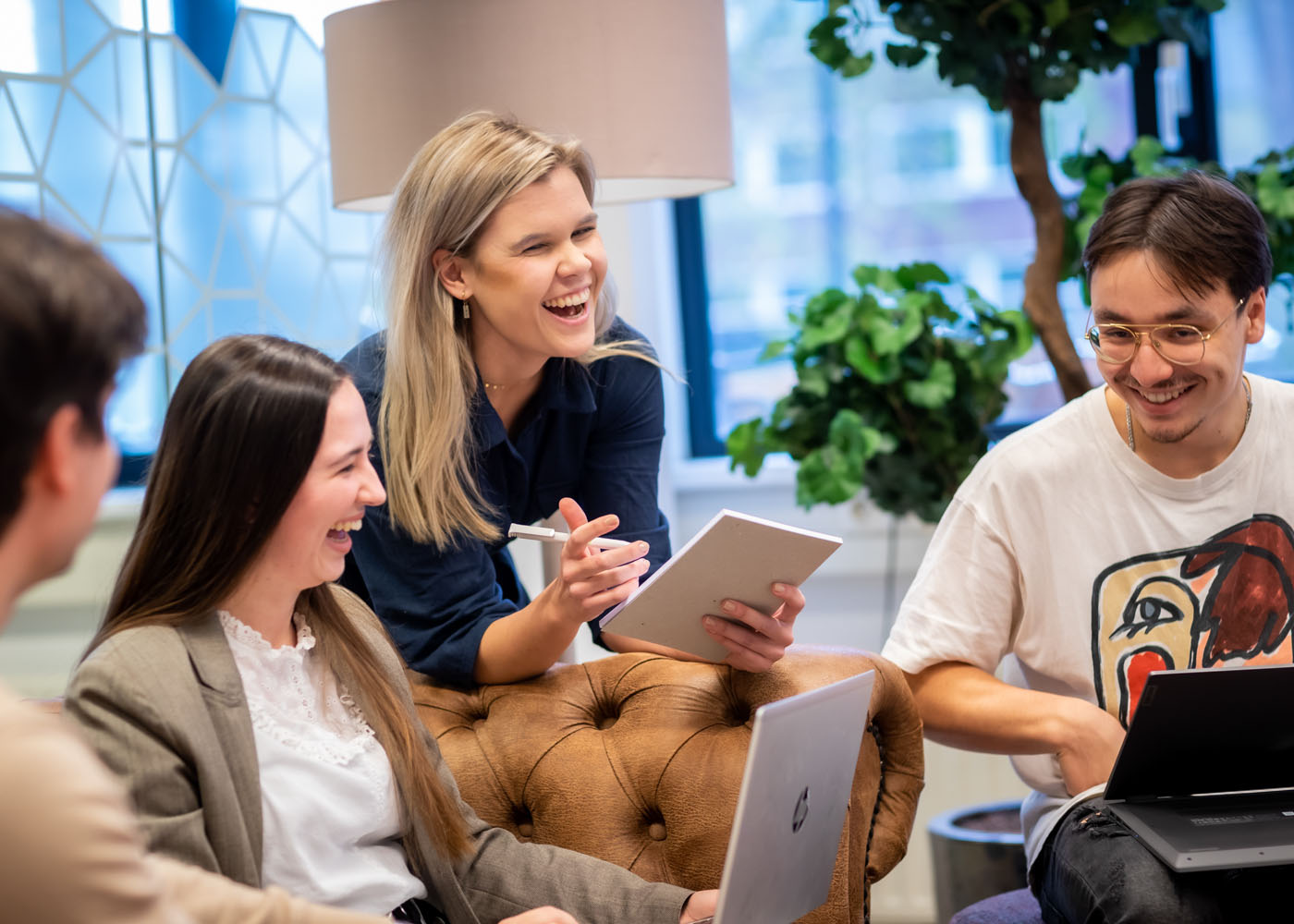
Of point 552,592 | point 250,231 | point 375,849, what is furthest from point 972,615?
point 250,231

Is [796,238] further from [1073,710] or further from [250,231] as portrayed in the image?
[1073,710]

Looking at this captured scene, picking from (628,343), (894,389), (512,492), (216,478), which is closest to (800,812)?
(216,478)

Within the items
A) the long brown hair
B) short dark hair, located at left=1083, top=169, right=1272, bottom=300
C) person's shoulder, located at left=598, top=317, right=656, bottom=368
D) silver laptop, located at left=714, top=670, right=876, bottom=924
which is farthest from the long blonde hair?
short dark hair, located at left=1083, top=169, right=1272, bottom=300

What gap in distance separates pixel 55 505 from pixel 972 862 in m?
1.96

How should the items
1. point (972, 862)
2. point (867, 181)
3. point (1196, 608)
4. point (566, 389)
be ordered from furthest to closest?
point (867, 181) → point (972, 862) → point (566, 389) → point (1196, 608)

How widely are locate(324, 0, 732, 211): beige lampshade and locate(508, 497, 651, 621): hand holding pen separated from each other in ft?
2.08

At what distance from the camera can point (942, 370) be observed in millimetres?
2771

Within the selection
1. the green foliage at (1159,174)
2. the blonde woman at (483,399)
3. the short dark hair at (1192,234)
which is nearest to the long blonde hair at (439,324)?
the blonde woman at (483,399)

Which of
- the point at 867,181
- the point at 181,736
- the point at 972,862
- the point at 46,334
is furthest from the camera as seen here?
the point at 867,181

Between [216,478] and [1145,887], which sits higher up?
[216,478]

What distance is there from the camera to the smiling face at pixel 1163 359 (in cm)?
164

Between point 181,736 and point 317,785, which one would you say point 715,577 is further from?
point 181,736

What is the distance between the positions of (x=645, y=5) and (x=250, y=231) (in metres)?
0.81

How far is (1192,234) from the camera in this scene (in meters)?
1.64
